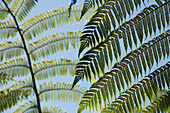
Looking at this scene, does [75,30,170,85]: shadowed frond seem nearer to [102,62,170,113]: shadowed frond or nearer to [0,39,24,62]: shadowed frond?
[102,62,170,113]: shadowed frond

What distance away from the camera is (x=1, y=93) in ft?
7.01

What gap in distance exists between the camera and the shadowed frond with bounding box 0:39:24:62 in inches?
94.1

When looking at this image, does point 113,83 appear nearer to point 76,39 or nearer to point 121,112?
point 121,112

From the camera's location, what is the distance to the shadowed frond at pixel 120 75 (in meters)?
1.00

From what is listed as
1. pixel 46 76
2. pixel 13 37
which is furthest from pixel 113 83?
pixel 13 37

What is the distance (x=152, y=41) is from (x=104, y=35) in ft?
0.78

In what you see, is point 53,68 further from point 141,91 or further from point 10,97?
point 141,91

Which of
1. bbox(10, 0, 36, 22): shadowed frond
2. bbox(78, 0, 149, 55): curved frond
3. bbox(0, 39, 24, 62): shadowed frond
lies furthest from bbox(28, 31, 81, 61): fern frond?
bbox(78, 0, 149, 55): curved frond

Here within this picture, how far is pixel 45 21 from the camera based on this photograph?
98.7 inches

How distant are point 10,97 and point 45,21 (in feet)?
2.94

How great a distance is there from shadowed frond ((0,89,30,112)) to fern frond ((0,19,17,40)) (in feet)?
2.15

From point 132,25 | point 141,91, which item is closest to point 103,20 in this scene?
point 132,25

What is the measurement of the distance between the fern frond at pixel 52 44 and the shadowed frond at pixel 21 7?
1.09 ft

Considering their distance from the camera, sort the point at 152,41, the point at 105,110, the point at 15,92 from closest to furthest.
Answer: the point at 105,110 → the point at 152,41 → the point at 15,92
